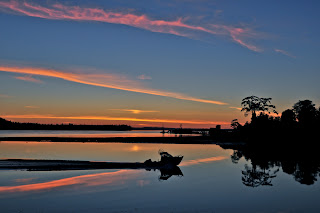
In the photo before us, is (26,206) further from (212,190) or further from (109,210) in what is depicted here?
(212,190)

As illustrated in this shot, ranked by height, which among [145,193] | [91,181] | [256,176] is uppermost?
[256,176]

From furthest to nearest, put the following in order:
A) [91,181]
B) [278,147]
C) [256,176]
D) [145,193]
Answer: [278,147]
[256,176]
[91,181]
[145,193]

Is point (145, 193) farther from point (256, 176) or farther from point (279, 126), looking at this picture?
point (279, 126)

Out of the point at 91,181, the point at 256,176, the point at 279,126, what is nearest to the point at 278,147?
the point at 279,126

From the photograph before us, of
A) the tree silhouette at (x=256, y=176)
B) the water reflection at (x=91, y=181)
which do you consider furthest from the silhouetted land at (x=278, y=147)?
the water reflection at (x=91, y=181)

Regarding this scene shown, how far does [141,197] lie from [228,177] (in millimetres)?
21154

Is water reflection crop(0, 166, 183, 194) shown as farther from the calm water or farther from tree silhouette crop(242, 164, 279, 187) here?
tree silhouette crop(242, 164, 279, 187)

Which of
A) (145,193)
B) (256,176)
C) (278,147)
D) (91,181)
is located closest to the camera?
(145,193)

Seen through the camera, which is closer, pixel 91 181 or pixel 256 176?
pixel 91 181

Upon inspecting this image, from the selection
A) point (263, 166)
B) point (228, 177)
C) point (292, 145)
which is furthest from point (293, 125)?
point (228, 177)

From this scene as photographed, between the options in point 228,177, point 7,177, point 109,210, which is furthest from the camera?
point 228,177

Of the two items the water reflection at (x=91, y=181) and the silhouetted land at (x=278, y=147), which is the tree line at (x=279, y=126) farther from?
the water reflection at (x=91, y=181)

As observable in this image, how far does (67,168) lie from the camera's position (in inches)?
2249

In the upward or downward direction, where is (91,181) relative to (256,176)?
downward
